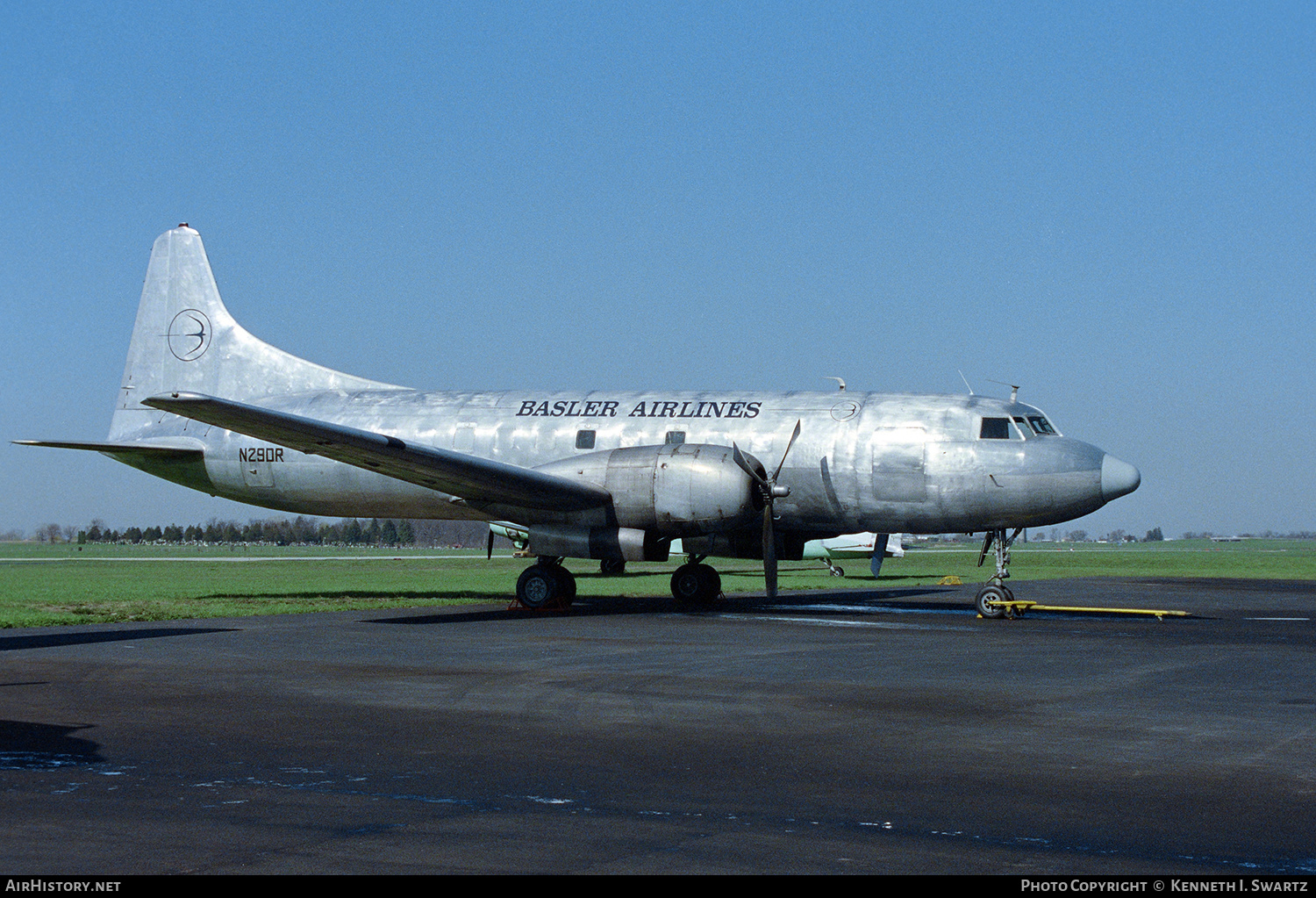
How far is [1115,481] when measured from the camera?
22.0 metres

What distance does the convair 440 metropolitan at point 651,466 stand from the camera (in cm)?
2159

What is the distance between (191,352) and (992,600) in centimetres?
1875

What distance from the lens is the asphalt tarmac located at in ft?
19.8

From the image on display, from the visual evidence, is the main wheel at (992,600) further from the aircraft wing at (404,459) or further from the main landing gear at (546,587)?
the aircraft wing at (404,459)

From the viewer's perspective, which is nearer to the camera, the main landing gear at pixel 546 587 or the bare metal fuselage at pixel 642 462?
the bare metal fuselage at pixel 642 462

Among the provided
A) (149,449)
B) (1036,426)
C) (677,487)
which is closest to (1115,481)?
(1036,426)

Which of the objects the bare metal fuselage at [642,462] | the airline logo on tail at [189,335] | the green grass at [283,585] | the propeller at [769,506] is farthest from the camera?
the airline logo on tail at [189,335]

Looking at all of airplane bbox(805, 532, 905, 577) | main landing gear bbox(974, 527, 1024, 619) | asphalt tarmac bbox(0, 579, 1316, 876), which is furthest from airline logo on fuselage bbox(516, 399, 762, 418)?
airplane bbox(805, 532, 905, 577)

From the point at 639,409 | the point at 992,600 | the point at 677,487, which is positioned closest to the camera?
the point at 677,487

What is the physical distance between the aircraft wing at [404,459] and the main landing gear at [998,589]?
23.2 feet

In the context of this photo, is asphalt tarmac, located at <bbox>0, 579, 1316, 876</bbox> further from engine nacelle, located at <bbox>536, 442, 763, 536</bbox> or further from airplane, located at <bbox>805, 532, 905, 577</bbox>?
airplane, located at <bbox>805, 532, 905, 577</bbox>

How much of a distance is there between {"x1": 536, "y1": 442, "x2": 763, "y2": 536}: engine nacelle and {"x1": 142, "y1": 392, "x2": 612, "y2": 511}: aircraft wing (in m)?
0.39

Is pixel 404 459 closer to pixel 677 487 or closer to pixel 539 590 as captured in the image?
pixel 539 590

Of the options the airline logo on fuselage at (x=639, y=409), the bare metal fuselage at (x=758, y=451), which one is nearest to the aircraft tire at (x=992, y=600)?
the bare metal fuselage at (x=758, y=451)
